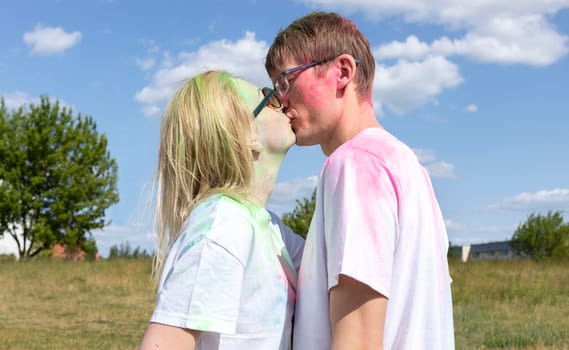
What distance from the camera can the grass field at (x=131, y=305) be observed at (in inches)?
375

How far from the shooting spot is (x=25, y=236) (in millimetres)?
35125

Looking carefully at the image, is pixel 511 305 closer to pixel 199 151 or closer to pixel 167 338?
pixel 199 151

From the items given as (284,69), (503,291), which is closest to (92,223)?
(503,291)

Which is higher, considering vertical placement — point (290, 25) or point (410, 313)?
point (290, 25)

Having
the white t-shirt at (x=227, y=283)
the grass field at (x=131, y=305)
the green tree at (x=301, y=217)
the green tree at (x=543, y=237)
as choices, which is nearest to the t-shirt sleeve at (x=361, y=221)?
the white t-shirt at (x=227, y=283)

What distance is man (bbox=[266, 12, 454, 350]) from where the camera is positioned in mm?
1478

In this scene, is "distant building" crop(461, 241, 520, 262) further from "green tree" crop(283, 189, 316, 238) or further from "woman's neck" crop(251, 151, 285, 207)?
"woman's neck" crop(251, 151, 285, 207)

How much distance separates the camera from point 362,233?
148 centimetres

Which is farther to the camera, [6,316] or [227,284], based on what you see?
[6,316]

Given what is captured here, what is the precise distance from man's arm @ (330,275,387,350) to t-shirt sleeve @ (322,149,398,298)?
0.02m

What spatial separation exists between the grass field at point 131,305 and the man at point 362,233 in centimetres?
727

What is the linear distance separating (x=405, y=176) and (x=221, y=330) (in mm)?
536

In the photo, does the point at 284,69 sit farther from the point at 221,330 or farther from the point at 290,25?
the point at 221,330

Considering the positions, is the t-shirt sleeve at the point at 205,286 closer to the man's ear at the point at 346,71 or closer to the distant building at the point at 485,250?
the man's ear at the point at 346,71
